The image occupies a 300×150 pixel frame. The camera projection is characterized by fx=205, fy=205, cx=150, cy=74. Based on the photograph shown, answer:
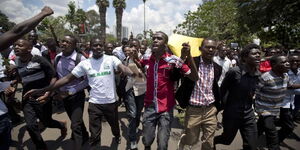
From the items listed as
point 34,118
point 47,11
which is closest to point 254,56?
point 47,11

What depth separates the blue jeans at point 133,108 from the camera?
3.82 meters

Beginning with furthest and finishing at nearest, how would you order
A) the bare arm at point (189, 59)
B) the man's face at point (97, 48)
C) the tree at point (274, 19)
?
the tree at point (274, 19) < the man's face at point (97, 48) < the bare arm at point (189, 59)

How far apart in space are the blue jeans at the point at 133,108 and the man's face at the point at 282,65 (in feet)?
7.86

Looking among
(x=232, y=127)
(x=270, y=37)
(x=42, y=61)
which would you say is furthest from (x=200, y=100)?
(x=270, y=37)

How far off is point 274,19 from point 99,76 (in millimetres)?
13097

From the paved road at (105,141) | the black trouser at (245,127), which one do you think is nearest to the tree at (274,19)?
the paved road at (105,141)

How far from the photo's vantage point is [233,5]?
17.9 m

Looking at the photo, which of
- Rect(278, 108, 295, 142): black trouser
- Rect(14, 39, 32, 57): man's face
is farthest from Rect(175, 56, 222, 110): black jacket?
Rect(14, 39, 32, 57): man's face

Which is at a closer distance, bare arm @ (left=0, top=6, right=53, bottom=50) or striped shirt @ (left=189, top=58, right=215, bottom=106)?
bare arm @ (left=0, top=6, right=53, bottom=50)

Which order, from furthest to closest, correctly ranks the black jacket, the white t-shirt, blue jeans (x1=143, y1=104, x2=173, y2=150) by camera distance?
the white t-shirt, the black jacket, blue jeans (x1=143, y1=104, x2=173, y2=150)

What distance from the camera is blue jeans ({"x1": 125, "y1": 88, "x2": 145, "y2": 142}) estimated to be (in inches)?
150

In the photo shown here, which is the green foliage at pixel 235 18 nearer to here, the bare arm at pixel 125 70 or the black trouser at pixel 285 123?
the black trouser at pixel 285 123

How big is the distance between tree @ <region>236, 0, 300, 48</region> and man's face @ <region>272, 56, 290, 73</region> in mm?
7753

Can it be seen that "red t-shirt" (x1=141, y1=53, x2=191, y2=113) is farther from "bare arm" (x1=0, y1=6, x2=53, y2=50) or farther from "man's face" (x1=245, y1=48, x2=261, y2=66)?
"bare arm" (x1=0, y1=6, x2=53, y2=50)
